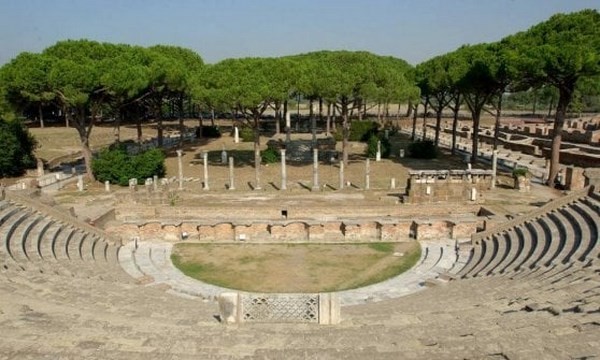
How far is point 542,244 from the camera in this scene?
53.5ft

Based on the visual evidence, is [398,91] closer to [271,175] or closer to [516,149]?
[271,175]

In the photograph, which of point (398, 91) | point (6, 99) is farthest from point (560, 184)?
point (6, 99)

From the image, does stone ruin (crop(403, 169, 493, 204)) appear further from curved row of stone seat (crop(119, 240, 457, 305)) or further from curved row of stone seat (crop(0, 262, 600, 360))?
curved row of stone seat (crop(0, 262, 600, 360))

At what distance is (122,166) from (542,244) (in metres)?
22.1

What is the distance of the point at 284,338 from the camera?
8.34 meters

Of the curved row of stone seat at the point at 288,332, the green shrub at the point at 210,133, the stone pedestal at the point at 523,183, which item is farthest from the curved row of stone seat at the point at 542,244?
the green shrub at the point at 210,133

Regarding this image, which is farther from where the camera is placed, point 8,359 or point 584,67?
point 584,67

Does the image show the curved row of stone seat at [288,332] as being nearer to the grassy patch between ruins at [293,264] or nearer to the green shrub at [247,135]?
the grassy patch between ruins at [293,264]

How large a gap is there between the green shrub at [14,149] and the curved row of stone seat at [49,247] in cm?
1411

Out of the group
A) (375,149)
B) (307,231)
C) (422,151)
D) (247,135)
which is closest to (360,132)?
(375,149)

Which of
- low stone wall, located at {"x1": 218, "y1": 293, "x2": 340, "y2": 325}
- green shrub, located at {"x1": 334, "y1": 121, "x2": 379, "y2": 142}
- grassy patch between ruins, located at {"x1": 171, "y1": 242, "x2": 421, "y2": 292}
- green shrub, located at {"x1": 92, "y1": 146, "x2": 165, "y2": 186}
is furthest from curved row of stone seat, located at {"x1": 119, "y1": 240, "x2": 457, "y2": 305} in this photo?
green shrub, located at {"x1": 334, "y1": 121, "x2": 379, "y2": 142}

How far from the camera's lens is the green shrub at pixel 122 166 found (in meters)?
28.8

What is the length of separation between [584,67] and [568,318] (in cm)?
1951

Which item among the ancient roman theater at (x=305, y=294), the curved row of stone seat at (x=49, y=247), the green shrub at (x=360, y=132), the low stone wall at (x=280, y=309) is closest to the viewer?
the ancient roman theater at (x=305, y=294)
